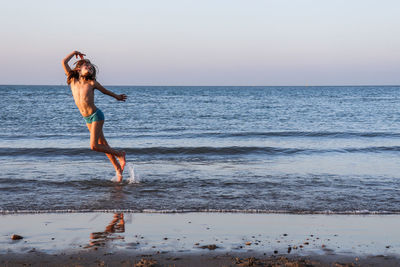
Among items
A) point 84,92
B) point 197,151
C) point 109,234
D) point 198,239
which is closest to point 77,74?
point 84,92

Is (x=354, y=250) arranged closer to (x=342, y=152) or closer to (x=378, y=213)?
(x=378, y=213)

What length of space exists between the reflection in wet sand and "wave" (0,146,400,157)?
Answer: 25.9 feet

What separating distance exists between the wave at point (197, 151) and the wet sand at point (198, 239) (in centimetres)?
767

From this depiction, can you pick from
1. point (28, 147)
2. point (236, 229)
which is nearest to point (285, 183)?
point (236, 229)

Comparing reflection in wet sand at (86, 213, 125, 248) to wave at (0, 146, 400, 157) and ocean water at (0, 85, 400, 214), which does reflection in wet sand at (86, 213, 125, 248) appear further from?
wave at (0, 146, 400, 157)

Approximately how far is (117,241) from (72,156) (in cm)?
870

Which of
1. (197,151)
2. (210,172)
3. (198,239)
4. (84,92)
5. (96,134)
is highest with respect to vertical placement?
(84,92)

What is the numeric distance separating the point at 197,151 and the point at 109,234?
9368mm

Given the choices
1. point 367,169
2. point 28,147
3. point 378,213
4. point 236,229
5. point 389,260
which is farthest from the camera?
point 28,147

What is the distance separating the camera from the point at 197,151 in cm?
1466

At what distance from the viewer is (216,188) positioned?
8.40 metres

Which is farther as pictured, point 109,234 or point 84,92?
point 84,92

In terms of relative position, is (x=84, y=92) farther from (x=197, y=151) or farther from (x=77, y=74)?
(x=197, y=151)

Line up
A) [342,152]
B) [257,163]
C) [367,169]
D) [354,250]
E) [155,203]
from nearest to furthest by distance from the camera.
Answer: [354,250] < [155,203] < [367,169] < [257,163] < [342,152]
